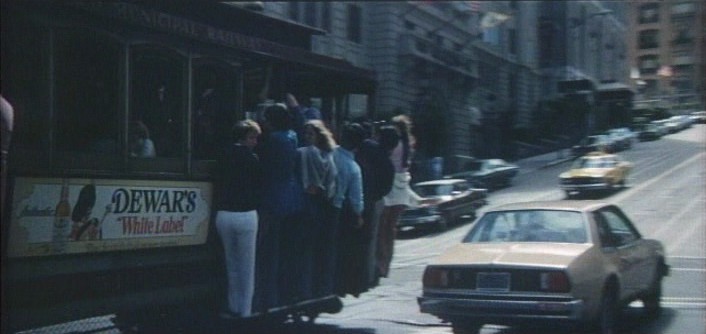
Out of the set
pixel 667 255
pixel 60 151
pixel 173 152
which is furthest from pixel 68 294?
pixel 667 255

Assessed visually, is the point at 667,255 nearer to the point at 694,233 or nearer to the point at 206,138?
the point at 694,233

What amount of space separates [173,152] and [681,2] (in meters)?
4.19

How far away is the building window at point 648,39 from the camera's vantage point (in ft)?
17.6

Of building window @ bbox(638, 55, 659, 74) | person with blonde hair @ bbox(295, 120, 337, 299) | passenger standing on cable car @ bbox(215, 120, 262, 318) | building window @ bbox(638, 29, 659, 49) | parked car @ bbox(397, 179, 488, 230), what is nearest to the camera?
building window @ bbox(638, 29, 659, 49)

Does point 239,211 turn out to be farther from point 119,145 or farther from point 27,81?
point 27,81

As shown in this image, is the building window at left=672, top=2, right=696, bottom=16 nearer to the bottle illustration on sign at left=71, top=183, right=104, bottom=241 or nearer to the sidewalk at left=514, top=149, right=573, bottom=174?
the sidewalk at left=514, top=149, right=573, bottom=174

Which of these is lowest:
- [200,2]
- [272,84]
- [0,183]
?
[0,183]

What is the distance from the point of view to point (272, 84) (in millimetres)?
8906

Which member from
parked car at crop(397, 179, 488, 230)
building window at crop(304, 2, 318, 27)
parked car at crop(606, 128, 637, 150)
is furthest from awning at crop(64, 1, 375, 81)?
building window at crop(304, 2, 318, 27)

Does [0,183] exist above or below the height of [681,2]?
below

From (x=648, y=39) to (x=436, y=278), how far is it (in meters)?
3.57

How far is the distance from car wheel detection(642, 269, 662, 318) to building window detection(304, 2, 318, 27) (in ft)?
30.0

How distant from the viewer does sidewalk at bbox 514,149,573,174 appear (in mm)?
7559

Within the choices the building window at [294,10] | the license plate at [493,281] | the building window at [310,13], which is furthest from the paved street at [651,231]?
the building window at [294,10]
